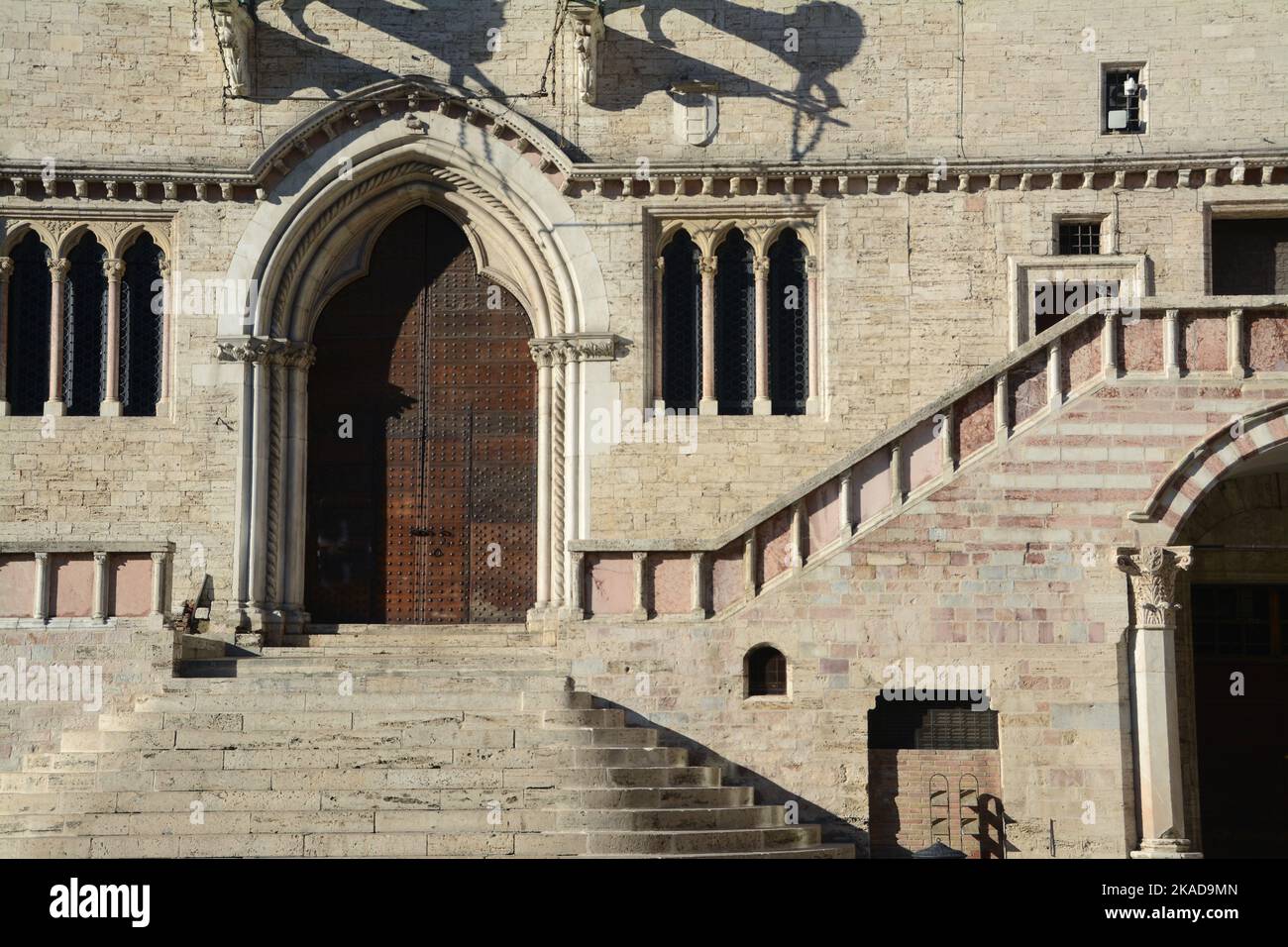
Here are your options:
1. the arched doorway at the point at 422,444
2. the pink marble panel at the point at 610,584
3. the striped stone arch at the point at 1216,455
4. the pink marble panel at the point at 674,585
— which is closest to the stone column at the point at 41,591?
the arched doorway at the point at 422,444

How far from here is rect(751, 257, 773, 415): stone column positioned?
24000 millimetres

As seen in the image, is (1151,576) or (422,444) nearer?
(1151,576)

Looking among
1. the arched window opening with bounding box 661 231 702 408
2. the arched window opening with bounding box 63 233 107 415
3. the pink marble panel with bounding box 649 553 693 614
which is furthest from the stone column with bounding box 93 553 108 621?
the arched window opening with bounding box 661 231 702 408

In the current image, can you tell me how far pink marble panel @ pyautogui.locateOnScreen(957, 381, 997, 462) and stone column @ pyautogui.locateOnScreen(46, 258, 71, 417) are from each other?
10.7 metres

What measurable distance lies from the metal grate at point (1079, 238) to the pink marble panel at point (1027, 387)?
13.0 ft

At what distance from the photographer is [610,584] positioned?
66.9 ft

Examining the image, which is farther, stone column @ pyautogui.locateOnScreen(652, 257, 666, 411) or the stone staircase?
stone column @ pyautogui.locateOnScreen(652, 257, 666, 411)

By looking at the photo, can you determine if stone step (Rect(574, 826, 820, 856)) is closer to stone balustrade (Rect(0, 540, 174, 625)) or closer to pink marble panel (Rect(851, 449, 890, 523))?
pink marble panel (Rect(851, 449, 890, 523))

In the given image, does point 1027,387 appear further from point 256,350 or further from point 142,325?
Result: point 142,325

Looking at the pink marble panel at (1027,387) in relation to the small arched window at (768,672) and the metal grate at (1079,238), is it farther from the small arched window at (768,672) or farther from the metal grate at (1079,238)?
the metal grate at (1079,238)

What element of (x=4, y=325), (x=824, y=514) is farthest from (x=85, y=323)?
(x=824, y=514)

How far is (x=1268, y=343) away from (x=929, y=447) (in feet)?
12.0
